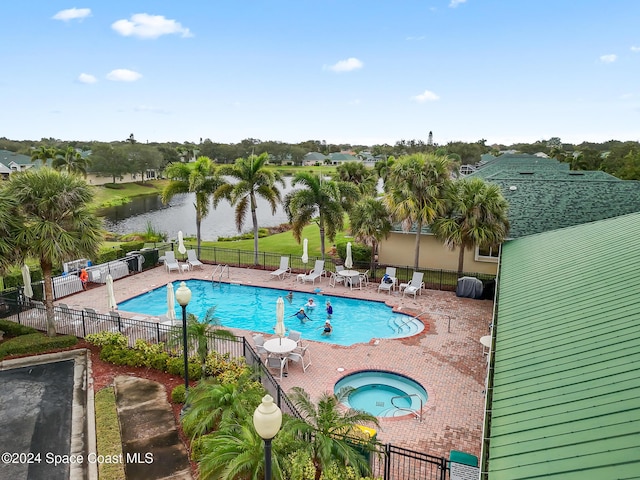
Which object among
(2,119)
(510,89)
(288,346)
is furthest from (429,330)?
(2,119)

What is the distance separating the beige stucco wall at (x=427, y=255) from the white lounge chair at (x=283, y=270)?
5.63 m

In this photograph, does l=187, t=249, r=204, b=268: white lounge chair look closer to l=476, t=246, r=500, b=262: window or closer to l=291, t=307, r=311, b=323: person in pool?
l=291, t=307, r=311, b=323: person in pool

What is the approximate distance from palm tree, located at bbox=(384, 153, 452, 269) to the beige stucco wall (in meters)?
3.06

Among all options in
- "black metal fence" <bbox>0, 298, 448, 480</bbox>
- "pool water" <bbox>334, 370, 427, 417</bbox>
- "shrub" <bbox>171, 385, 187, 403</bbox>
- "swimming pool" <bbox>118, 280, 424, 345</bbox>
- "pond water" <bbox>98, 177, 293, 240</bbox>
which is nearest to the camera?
"shrub" <bbox>171, 385, 187, 403</bbox>

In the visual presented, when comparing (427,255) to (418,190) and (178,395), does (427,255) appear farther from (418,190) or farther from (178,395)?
(178,395)

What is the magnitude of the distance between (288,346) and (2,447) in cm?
726

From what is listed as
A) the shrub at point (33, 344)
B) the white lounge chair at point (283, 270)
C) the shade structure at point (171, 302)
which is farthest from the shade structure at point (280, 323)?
the white lounge chair at point (283, 270)

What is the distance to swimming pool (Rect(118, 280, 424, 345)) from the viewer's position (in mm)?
17547

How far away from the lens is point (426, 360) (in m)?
14.2

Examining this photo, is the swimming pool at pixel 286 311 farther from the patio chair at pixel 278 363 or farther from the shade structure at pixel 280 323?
the shade structure at pixel 280 323

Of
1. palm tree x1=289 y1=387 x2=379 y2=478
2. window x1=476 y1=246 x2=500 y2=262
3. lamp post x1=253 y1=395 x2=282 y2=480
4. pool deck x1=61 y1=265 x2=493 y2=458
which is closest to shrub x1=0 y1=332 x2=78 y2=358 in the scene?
pool deck x1=61 y1=265 x2=493 y2=458

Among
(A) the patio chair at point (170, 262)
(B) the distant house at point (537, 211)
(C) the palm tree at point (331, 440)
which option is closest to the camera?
(C) the palm tree at point (331, 440)

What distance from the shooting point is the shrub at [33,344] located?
→ 13617mm

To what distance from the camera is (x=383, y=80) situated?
47.0 m
